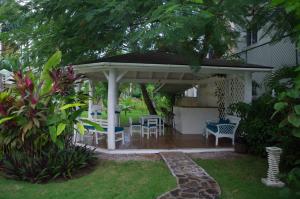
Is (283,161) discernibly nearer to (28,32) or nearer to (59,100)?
(59,100)

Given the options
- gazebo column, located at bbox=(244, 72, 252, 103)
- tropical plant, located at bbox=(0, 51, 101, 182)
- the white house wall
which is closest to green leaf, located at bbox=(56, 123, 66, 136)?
tropical plant, located at bbox=(0, 51, 101, 182)

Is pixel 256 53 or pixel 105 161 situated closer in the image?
pixel 105 161

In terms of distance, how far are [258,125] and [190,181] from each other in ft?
11.0

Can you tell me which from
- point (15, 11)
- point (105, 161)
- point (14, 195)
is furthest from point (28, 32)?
point (14, 195)

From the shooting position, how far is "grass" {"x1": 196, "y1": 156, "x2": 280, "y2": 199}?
6.26 metres

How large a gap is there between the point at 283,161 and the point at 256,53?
818 centimetres

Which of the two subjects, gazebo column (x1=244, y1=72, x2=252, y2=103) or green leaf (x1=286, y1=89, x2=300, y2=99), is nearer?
green leaf (x1=286, y1=89, x2=300, y2=99)

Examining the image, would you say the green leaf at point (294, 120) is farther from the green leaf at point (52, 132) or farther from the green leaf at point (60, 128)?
the green leaf at point (52, 132)

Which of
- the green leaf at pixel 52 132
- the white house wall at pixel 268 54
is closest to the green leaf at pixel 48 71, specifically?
the green leaf at pixel 52 132

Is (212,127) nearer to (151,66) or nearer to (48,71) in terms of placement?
(151,66)

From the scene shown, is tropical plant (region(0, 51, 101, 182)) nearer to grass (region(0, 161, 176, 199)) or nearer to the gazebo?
grass (region(0, 161, 176, 199))

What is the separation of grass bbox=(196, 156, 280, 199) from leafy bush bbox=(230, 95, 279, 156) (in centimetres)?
46

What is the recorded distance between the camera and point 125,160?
885 centimetres

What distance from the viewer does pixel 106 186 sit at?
22.3ft
